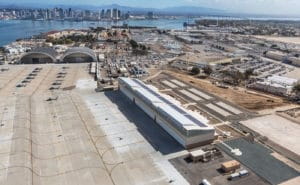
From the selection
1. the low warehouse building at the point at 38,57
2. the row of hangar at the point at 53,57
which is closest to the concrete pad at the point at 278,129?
the row of hangar at the point at 53,57

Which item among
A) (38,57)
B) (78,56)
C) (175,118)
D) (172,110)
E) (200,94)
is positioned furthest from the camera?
(78,56)

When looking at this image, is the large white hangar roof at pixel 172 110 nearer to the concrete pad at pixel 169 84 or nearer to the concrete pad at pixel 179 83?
the concrete pad at pixel 169 84

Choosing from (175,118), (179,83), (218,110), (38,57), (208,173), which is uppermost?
(38,57)

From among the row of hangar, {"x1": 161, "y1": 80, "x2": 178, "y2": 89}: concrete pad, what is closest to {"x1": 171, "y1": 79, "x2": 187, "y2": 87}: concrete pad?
{"x1": 161, "y1": 80, "x2": 178, "y2": 89}: concrete pad

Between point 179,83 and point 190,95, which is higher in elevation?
point 179,83

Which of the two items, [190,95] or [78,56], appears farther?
[78,56]

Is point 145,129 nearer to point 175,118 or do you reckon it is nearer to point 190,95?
point 175,118

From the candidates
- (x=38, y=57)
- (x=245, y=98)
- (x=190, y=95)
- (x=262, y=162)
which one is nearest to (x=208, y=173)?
(x=262, y=162)
